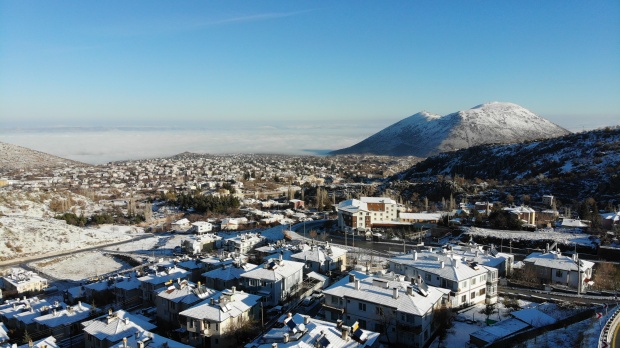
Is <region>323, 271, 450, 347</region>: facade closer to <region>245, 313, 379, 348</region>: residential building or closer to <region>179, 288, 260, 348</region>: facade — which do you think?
<region>245, 313, 379, 348</region>: residential building

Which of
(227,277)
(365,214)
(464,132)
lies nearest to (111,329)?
(227,277)

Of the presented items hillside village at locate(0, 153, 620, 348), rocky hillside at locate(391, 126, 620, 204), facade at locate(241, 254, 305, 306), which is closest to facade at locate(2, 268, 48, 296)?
hillside village at locate(0, 153, 620, 348)

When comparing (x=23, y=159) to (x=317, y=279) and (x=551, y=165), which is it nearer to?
(x=551, y=165)

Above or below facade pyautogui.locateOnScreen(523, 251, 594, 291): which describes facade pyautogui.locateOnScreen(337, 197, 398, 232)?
below

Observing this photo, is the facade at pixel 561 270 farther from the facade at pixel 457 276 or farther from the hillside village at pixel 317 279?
the facade at pixel 457 276

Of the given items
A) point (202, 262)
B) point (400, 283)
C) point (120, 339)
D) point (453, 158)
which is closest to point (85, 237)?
point (202, 262)

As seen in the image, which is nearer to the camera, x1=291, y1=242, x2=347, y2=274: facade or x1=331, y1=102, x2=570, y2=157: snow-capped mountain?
x1=291, y1=242, x2=347, y2=274: facade
